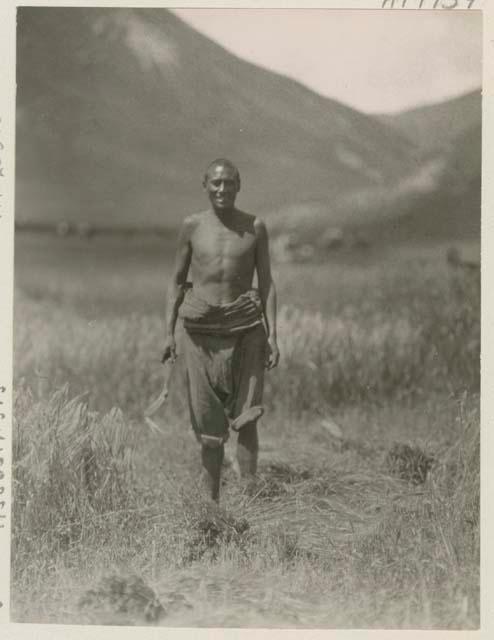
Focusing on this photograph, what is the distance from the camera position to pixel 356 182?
9039 millimetres

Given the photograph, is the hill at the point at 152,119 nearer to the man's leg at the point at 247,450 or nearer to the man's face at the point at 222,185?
the man's face at the point at 222,185

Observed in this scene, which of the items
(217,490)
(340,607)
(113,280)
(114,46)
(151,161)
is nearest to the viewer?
(340,607)

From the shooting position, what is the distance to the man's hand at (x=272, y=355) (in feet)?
25.0

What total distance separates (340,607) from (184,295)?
7.76ft

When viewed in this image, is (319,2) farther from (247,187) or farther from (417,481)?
(417,481)

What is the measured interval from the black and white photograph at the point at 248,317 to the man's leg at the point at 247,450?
0.13 ft

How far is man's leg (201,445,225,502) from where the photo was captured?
25.3 ft

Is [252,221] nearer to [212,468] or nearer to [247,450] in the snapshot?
[247,450]

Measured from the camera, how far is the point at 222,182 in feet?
24.4

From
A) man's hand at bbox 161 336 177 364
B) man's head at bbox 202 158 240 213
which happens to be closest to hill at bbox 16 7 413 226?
man's head at bbox 202 158 240 213

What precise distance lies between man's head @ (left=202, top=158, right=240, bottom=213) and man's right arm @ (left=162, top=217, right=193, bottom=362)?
0.90ft

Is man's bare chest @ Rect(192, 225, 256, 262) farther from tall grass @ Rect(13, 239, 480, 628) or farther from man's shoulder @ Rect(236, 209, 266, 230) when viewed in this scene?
tall grass @ Rect(13, 239, 480, 628)

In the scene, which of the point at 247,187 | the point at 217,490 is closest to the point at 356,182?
the point at 247,187

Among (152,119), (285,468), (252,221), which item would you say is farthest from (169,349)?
(152,119)
